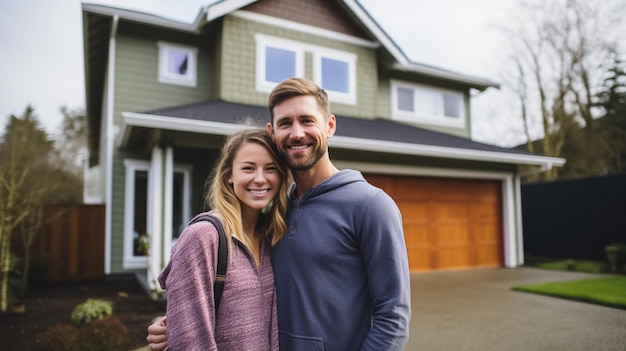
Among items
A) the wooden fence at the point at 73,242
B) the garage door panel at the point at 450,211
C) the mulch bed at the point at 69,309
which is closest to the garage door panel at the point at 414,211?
the garage door panel at the point at 450,211

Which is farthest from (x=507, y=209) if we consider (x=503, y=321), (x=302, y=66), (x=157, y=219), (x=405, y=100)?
(x=157, y=219)

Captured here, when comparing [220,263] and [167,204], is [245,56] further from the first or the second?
[220,263]

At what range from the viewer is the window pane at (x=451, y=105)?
1168cm

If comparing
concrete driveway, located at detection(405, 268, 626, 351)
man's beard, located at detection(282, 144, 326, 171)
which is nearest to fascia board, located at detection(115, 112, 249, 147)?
concrete driveway, located at detection(405, 268, 626, 351)

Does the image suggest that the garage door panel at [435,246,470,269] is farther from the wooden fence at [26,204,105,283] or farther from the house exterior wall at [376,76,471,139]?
the wooden fence at [26,204,105,283]

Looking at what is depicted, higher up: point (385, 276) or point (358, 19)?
point (358, 19)

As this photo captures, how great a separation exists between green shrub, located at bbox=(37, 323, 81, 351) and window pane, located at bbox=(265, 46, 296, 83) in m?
6.41

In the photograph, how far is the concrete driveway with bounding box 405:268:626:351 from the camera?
3.99 metres

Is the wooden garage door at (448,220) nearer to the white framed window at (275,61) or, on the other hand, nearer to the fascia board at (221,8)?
the white framed window at (275,61)

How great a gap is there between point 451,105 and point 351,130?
541 cm

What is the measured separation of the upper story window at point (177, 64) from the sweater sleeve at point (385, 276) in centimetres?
848

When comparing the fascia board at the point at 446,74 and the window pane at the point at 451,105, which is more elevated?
the fascia board at the point at 446,74

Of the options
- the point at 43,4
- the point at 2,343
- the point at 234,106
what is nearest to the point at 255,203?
the point at 2,343

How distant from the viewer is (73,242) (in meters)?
8.21
